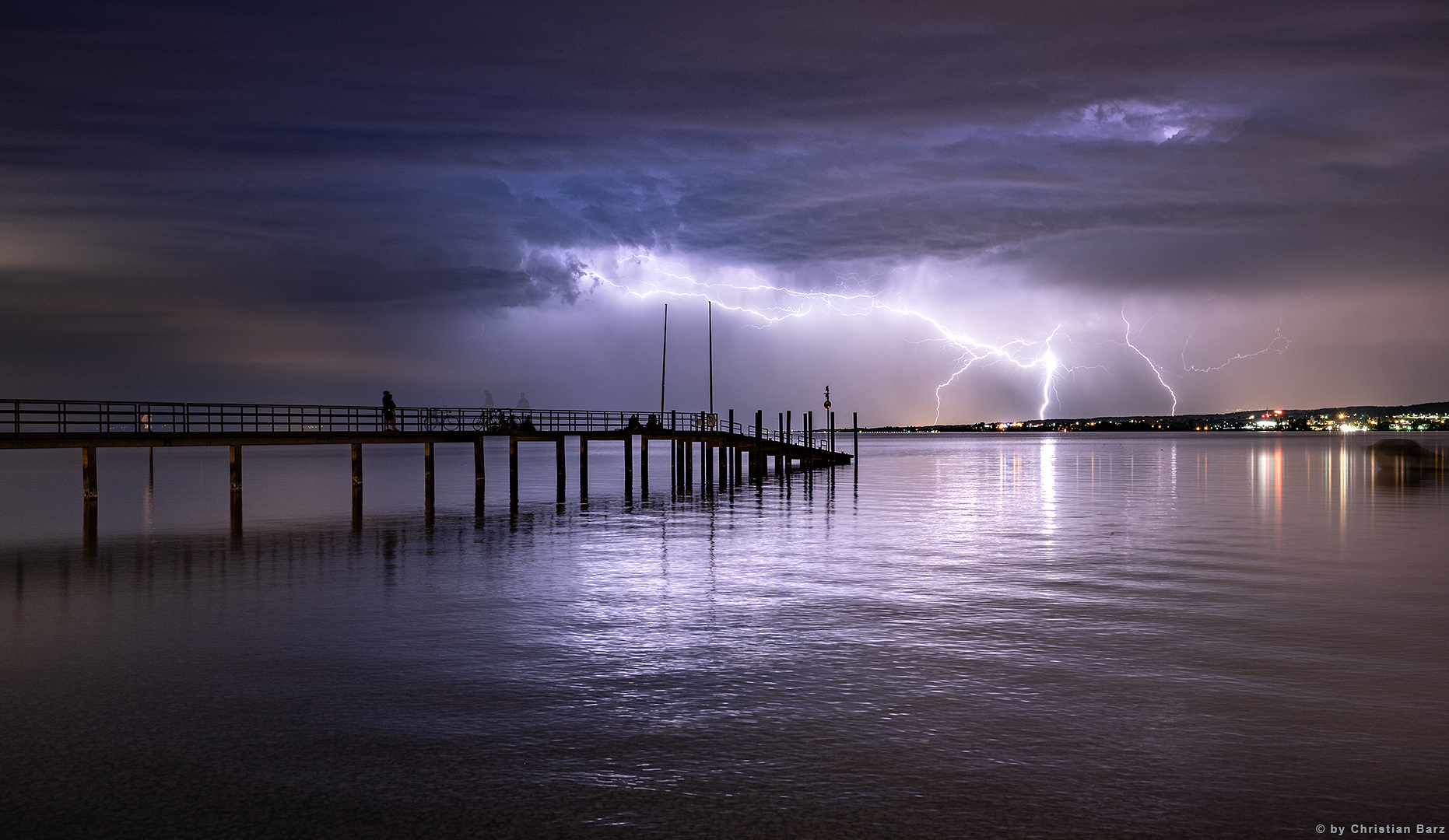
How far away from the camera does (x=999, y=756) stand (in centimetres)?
1050

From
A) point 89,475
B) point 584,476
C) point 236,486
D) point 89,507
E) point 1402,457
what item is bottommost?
point 1402,457


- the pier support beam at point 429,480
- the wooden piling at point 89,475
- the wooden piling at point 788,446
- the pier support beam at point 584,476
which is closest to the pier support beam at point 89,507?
the wooden piling at point 89,475

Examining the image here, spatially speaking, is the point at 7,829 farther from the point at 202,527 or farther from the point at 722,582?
the point at 202,527

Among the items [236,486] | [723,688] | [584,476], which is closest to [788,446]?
[584,476]

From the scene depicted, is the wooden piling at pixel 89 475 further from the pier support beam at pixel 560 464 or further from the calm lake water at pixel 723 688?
the pier support beam at pixel 560 464

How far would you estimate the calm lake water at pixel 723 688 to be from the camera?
914cm

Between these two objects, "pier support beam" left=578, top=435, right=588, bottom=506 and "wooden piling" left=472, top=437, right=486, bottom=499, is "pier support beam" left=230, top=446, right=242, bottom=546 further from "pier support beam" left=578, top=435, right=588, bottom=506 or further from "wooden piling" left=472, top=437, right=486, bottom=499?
"pier support beam" left=578, top=435, right=588, bottom=506

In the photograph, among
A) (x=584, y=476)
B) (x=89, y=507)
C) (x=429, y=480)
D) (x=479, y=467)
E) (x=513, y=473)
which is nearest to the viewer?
(x=89, y=507)

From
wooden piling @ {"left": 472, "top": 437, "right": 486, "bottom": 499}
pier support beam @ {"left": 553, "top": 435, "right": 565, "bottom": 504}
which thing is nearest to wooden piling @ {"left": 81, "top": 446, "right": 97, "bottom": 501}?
wooden piling @ {"left": 472, "top": 437, "right": 486, "bottom": 499}

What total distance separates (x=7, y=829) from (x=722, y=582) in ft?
48.7

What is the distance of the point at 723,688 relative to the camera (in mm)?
13250

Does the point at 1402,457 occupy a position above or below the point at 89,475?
below

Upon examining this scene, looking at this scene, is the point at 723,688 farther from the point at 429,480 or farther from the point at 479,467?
the point at 479,467

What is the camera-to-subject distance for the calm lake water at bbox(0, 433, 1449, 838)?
9141 millimetres
